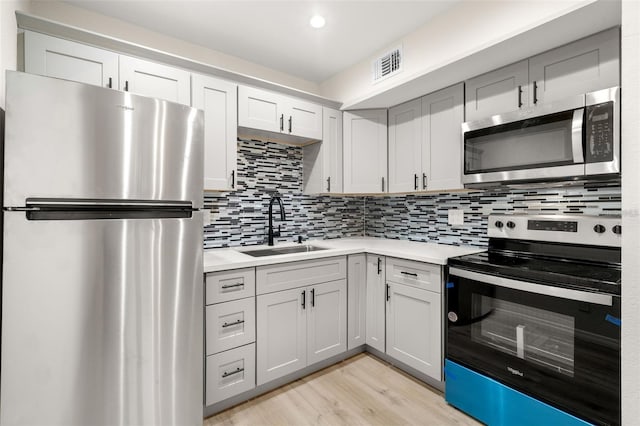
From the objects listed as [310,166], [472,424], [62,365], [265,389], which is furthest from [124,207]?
[472,424]

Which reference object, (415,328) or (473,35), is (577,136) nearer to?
(473,35)

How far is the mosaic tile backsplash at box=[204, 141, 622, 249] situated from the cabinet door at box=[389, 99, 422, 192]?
0.32 meters

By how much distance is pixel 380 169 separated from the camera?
284 centimetres

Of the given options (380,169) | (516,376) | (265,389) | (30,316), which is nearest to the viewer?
(30,316)

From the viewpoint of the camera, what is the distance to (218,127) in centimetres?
219

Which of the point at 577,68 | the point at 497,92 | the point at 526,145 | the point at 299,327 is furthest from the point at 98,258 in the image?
the point at 577,68

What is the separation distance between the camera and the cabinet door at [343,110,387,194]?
284 centimetres

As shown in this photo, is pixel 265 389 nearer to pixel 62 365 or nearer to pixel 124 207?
pixel 62 365

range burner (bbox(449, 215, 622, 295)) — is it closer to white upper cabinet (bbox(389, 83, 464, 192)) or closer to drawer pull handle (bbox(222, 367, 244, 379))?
white upper cabinet (bbox(389, 83, 464, 192))

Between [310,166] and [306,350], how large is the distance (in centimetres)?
160

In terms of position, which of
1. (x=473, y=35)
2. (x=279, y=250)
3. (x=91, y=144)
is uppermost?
(x=473, y=35)

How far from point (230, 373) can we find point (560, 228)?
2.21m

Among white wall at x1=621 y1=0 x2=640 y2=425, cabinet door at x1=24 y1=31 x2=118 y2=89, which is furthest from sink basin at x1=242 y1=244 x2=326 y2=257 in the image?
white wall at x1=621 y1=0 x2=640 y2=425

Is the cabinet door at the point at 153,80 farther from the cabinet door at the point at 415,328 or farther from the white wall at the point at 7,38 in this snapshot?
the cabinet door at the point at 415,328
